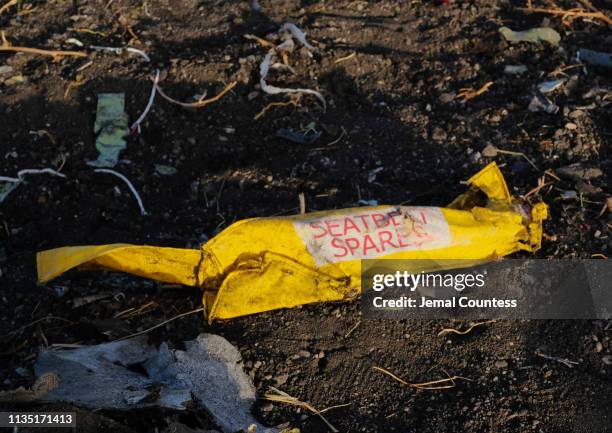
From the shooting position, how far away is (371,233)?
3.21m

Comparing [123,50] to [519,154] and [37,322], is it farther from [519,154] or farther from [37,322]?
[519,154]

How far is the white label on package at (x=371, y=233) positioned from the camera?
125 inches

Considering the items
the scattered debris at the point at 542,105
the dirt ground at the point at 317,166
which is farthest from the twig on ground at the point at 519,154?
the scattered debris at the point at 542,105

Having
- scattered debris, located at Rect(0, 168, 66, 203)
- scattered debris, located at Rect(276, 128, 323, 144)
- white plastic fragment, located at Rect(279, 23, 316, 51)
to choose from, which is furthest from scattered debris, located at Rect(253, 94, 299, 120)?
scattered debris, located at Rect(0, 168, 66, 203)

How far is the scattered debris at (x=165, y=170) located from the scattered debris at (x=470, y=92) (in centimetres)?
170

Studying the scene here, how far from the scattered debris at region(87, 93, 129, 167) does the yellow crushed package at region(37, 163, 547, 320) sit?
1019 millimetres

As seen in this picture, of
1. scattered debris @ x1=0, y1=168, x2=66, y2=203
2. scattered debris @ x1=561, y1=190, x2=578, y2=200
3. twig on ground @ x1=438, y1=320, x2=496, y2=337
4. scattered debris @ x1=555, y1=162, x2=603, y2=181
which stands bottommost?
twig on ground @ x1=438, y1=320, x2=496, y2=337

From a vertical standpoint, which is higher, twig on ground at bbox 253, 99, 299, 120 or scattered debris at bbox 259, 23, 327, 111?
scattered debris at bbox 259, 23, 327, 111

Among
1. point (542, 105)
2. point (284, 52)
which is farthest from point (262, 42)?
point (542, 105)

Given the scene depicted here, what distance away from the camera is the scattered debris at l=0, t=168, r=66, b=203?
3891 mm

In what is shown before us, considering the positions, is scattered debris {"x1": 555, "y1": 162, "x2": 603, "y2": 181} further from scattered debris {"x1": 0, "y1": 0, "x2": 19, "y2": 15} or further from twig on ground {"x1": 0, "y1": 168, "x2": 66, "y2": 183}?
scattered debris {"x1": 0, "y1": 0, "x2": 19, "y2": 15}

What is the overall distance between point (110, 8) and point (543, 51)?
2.79 metres

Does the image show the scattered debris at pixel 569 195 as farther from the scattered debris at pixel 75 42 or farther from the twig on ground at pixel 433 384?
the scattered debris at pixel 75 42

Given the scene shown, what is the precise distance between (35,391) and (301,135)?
2109 millimetres
